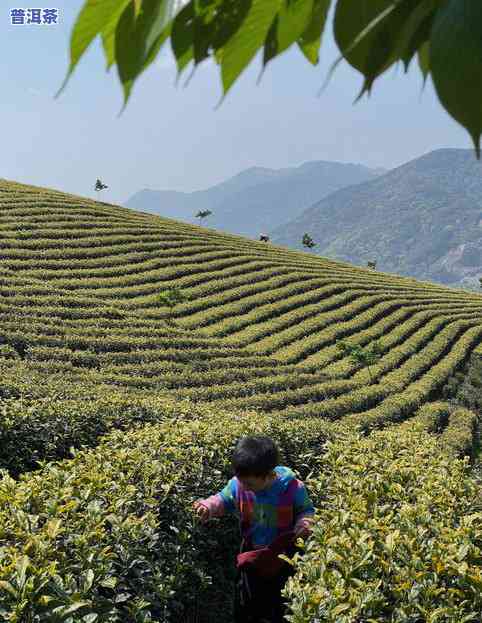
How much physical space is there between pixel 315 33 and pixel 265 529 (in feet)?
10.6

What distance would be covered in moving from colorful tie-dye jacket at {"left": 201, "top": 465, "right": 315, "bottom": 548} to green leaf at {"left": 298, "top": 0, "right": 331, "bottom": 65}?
298 centimetres

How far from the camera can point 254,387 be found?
13961 millimetres

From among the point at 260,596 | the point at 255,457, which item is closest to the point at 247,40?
the point at 255,457

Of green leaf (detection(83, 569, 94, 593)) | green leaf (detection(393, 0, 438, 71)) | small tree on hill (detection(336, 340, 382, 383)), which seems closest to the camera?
green leaf (detection(393, 0, 438, 71))

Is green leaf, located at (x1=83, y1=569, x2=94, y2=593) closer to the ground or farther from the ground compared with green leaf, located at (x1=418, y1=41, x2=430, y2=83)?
closer to the ground

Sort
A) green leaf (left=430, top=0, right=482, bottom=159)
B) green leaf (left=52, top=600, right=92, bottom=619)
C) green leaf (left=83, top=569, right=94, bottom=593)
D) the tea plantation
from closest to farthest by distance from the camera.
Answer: green leaf (left=430, top=0, right=482, bottom=159), green leaf (left=52, top=600, right=92, bottom=619), green leaf (left=83, top=569, right=94, bottom=593), the tea plantation

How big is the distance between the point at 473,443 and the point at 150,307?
961 cm

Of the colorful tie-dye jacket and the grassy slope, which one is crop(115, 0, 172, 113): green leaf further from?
the grassy slope

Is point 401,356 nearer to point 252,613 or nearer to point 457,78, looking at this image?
point 252,613

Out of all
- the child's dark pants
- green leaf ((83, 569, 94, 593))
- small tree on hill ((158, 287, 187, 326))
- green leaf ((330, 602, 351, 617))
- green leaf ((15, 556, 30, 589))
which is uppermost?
green leaf ((330, 602, 351, 617))

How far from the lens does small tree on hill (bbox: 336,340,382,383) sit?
51.6ft

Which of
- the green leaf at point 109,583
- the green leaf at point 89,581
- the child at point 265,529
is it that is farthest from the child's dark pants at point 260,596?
the green leaf at point 89,581

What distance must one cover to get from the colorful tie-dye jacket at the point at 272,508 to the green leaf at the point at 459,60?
10.3 ft

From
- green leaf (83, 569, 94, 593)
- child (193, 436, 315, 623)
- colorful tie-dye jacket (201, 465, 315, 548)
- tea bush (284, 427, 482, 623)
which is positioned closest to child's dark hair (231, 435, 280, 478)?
child (193, 436, 315, 623)
